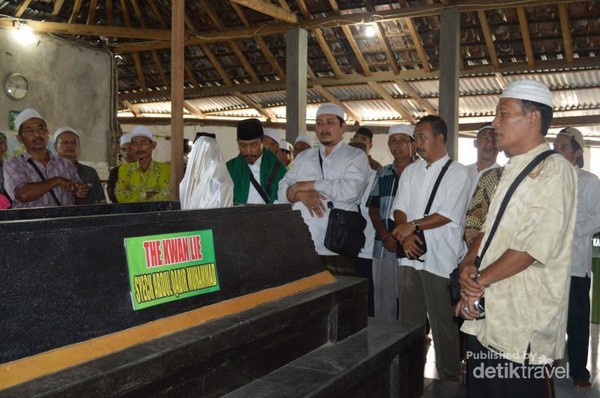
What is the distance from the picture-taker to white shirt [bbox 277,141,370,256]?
4078mm

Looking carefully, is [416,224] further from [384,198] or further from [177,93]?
[177,93]

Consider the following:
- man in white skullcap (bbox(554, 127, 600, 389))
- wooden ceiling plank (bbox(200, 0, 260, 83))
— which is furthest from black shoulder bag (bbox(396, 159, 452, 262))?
wooden ceiling plank (bbox(200, 0, 260, 83))

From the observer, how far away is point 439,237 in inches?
143

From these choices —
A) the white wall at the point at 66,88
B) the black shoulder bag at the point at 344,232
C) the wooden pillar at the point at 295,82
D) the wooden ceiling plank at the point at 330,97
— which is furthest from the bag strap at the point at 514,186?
the wooden ceiling plank at the point at 330,97

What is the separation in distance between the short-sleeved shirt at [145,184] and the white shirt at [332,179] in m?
1.20

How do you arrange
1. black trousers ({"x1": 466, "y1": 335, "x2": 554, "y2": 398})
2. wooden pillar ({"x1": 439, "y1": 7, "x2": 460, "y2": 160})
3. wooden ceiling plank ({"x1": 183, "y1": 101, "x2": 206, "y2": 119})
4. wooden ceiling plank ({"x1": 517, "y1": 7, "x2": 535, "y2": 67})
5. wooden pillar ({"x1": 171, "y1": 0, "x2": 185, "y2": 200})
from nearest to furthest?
black trousers ({"x1": 466, "y1": 335, "x2": 554, "y2": 398}), wooden pillar ({"x1": 171, "y1": 0, "x2": 185, "y2": 200}), wooden pillar ({"x1": 439, "y1": 7, "x2": 460, "y2": 160}), wooden ceiling plank ({"x1": 517, "y1": 7, "x2": 535, "y2": 67}), wooden ceiling plank ({"x1": 183, "y1": 101, "x2": 206, "y2": 119})

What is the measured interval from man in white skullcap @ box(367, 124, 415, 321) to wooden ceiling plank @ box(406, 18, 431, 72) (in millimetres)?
6213

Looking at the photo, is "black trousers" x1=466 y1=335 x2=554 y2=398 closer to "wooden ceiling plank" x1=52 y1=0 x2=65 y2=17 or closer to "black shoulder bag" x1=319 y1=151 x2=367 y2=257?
"black shoulder bag" x1=319 y1=151 x2=367 y2=257

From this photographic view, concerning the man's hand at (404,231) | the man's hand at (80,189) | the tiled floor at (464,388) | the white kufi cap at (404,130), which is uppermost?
the white kufi cap at (404,130)

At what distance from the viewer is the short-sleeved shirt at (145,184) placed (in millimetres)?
4891

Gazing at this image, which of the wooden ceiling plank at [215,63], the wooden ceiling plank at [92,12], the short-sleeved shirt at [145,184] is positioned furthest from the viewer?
the wooden ceiling plank at [215,63]

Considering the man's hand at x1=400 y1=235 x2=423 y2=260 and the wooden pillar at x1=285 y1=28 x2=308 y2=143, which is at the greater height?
the wooden pillar at x1=285 y1=28 x2=308 y2=143

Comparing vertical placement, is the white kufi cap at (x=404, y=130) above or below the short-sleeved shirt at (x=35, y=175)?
above

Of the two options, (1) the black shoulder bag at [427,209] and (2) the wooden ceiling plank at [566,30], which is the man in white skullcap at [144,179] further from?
(2) the wooden ceiling plank at [566,30]
